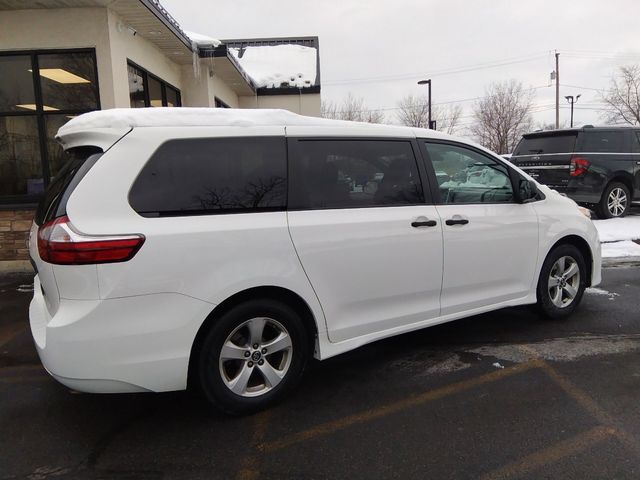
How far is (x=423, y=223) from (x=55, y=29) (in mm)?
6373

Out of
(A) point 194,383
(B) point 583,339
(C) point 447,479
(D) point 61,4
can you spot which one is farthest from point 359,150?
(D) point 61,4

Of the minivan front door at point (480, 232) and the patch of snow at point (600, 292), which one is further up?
the minivan front door at point (480, 232)

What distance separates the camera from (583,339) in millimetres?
4230

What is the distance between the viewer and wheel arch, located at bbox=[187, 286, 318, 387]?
285 cm

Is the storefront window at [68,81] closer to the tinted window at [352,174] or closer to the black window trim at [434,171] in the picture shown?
the tinted window at [352,174]

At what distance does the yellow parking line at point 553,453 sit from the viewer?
2467 millimetres

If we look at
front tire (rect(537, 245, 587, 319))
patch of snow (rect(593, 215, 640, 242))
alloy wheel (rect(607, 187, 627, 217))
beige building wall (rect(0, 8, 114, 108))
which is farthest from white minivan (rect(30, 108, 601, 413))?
alloy wheel (rect(607, 187, 627, 217))

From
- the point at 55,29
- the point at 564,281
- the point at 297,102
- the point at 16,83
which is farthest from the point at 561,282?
the point at 297,102

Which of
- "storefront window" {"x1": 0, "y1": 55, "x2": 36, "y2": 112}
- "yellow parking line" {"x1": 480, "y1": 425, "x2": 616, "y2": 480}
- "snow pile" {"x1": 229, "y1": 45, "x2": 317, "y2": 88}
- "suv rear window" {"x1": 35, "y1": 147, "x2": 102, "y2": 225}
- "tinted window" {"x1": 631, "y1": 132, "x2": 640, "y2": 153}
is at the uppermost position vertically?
"snow pile" {"x1": 229, "y1": 45, "x2": 317, "y2": 88}

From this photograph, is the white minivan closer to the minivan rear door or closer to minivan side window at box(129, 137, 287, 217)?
minivan side window at box(129, 137, 287, 217)

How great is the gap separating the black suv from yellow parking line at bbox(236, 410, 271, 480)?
9234 mm

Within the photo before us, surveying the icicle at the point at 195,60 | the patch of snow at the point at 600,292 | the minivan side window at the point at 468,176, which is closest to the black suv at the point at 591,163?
the patch of snow at the point at 600,292

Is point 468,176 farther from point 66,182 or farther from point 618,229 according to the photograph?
point 618,229

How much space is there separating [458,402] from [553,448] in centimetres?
64
